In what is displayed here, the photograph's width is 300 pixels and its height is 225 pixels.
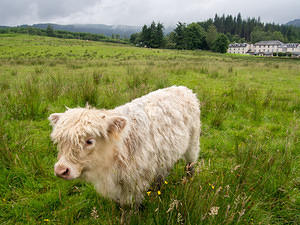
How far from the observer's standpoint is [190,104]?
355cm

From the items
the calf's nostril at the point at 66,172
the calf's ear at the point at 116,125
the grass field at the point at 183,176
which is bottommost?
the grass field at the point at 183,176

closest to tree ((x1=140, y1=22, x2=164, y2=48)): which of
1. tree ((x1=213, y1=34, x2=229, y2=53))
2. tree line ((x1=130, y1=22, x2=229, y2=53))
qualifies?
tree line ((x1=130, y1=22, x2=229, y2=53))

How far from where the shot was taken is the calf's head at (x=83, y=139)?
204 cm

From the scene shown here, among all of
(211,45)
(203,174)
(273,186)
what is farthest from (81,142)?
(211,45)

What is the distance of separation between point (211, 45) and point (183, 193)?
88.9 m

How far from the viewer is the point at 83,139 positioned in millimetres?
2064

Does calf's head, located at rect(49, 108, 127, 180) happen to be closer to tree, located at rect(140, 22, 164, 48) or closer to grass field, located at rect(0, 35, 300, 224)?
grass field, located at rect(0, 35, 300, 224)

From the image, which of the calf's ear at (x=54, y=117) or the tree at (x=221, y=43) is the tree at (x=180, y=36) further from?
the calf's ear at (x=54, y=117)

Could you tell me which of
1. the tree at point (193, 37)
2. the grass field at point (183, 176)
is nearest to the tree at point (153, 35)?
the tree at point (193, 37)

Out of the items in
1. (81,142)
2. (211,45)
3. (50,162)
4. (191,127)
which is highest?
(211,45)

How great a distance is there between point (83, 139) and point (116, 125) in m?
0.41

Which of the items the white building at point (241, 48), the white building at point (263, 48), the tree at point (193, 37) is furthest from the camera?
the white building at point (241, 48)

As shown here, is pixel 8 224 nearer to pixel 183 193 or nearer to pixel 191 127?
pixel 183 193

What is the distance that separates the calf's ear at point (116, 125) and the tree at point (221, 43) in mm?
83291
